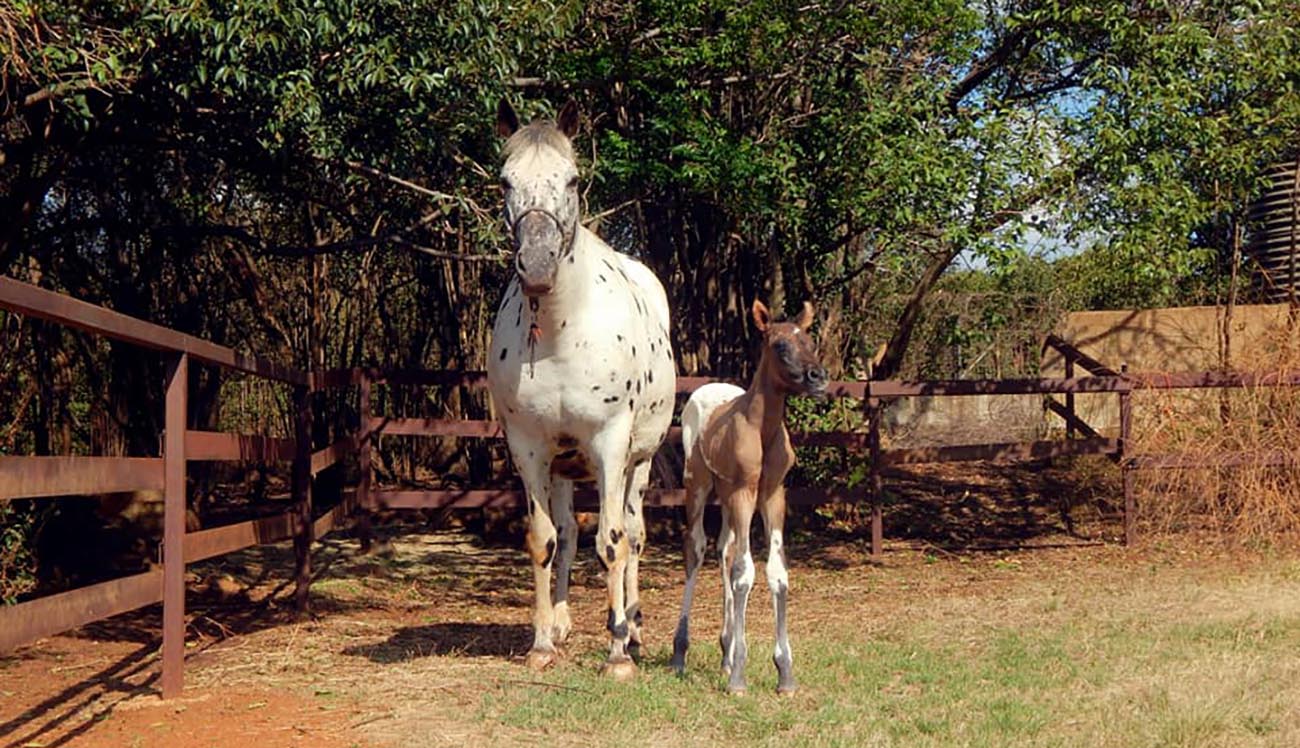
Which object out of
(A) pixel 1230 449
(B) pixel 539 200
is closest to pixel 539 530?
(B) pixel 539 200

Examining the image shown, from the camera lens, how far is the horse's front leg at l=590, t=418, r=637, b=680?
6578 millimetres

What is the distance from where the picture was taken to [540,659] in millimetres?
6574

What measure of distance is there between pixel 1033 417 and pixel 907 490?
3824 millimetres

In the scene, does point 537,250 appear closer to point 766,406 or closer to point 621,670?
point 766,406

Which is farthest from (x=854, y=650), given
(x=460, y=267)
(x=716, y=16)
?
(x=460, y=267)

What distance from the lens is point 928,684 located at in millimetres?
6207

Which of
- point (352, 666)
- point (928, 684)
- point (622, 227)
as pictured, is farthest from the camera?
point (622, 227)

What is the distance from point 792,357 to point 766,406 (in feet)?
1.15

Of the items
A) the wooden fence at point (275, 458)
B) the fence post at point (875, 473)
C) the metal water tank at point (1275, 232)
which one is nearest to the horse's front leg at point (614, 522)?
the wooden fence at point (275, 458)

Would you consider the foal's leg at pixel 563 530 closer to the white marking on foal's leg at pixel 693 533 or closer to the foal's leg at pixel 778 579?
the white marking on foal's leg at pixel 693 533

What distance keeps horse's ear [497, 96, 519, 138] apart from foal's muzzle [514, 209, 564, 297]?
97 centimetres

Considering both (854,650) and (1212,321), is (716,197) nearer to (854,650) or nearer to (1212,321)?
(854,650)

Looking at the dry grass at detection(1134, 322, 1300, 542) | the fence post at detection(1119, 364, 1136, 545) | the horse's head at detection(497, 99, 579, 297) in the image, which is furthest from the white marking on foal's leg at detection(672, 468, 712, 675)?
the fence post at detection(1119, 364, 1136, 545)

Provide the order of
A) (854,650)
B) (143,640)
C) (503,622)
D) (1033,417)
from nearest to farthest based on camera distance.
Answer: (854,650), (143,640), (503,622), (1033,417)
